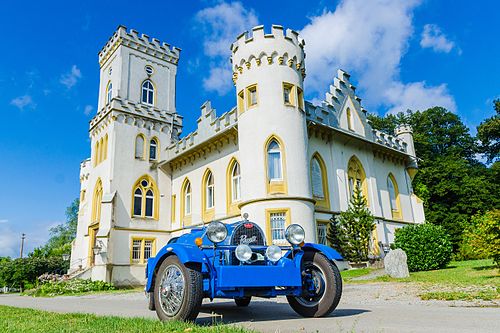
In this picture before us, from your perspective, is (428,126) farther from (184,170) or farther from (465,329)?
(465,329)

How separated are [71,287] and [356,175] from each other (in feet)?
53.4

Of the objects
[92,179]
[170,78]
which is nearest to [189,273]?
[92,179]

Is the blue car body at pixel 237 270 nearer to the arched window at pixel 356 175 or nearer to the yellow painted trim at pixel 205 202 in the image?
the arched window at pixel 356 175

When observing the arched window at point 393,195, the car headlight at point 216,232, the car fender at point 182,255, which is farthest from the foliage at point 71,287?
the arched window at point 393,195

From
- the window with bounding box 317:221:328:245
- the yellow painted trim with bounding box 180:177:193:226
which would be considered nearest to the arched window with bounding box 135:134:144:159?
the yellow painted trim with bounding box 180:177:193:226

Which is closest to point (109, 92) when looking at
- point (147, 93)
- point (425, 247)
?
point (147, 93)

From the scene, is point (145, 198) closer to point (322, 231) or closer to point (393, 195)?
point (322, 231)

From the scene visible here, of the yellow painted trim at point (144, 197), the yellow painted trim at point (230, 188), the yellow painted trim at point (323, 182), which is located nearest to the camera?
the yellow painted trim at point (323, 182)

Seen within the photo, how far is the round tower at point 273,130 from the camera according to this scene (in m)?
16.4

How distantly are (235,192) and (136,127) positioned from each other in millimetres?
9060

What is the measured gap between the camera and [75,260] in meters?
27.1

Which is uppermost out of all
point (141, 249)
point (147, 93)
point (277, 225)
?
point (147, 93)

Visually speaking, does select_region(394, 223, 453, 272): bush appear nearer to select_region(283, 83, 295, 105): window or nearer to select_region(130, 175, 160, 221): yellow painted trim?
select_region(283, 83, 295, 105): window

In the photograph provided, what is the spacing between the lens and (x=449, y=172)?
33.9 meters
